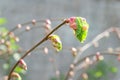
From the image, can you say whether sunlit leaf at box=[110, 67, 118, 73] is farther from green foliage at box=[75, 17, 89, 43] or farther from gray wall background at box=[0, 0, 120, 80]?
green foliage at box=[75, 17, 89, 43]

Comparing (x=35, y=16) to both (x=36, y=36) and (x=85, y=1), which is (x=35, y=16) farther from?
(x=85, y=1)

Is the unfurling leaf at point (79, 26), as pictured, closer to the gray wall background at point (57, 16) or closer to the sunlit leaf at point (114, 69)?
the gray wall background at point (57, 16)

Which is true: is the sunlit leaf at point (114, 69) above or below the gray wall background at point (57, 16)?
below

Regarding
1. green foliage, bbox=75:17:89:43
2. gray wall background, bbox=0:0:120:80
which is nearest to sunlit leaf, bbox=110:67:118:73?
gray wall background, bbox=0:0:120:80

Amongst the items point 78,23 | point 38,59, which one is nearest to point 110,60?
point 38,59

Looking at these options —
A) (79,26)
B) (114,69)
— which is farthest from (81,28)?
(114,69)

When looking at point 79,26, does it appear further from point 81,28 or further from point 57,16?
point 57,16

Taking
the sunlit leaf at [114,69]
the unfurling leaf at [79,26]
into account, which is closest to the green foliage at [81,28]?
the unfurling leaf at [79,26]

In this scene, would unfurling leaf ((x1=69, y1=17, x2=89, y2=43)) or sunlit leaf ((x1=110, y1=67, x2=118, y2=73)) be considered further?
sunlit leaf ((x1=110, y1=67, x2=118, y2=73))
